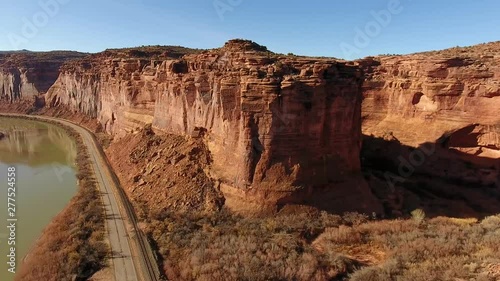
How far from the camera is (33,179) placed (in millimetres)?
32594

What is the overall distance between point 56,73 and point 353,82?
81.0 meters

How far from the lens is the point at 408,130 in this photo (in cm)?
2841

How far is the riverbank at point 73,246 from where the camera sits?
15359 millimetres

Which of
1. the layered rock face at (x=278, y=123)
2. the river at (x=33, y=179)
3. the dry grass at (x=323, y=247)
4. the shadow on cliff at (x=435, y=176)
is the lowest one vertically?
the river at (x=33, y=179)

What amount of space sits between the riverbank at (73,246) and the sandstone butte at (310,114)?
7080mm

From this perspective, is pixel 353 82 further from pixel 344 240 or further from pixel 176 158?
pixel 176 158

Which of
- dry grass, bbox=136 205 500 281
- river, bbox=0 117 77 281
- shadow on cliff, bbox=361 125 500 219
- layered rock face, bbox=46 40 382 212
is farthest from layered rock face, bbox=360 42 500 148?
river, bbox=0 117 77 281

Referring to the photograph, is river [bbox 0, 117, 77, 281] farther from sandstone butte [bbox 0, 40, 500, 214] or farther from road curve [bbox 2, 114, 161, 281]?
sandstone butte [bbox 0, 40, 500, 214]

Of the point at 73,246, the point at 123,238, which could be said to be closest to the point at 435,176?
the point at 123,238

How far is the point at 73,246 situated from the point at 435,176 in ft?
75.6

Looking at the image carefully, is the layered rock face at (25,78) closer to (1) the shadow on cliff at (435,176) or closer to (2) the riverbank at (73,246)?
(2) the riverbank at (73,246)

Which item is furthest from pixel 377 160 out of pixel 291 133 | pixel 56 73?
pixel 56 73

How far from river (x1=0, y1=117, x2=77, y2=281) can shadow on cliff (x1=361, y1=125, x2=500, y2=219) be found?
20423mm

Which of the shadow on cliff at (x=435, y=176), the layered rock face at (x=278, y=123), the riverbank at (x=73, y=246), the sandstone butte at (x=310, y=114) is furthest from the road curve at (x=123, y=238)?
the shadow on cliff at (x=435, y=176)
